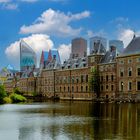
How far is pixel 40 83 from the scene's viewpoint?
16738 centimetres

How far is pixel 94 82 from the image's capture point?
120500mm

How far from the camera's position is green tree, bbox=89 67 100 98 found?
120 meters

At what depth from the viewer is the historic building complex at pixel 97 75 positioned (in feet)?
352

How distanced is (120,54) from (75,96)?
1186 inches

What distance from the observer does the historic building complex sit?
107 meters

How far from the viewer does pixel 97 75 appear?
12131cm

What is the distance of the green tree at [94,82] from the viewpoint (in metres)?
120

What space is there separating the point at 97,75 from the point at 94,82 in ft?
8.71

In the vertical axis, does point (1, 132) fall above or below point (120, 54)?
below

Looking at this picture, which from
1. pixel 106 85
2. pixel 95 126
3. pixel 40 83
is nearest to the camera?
pixel 95 126

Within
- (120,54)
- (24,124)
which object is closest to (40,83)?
(120,54)

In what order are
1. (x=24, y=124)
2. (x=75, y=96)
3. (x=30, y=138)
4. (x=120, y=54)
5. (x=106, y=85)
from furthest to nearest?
(x=75, y=96) < (x=106, y=85) < (x=120, y=54) < (x=24, y=124) < (x=30, y=138)

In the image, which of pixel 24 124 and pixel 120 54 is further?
pixel 120 54

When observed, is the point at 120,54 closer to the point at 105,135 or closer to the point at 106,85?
the point at 106,85
